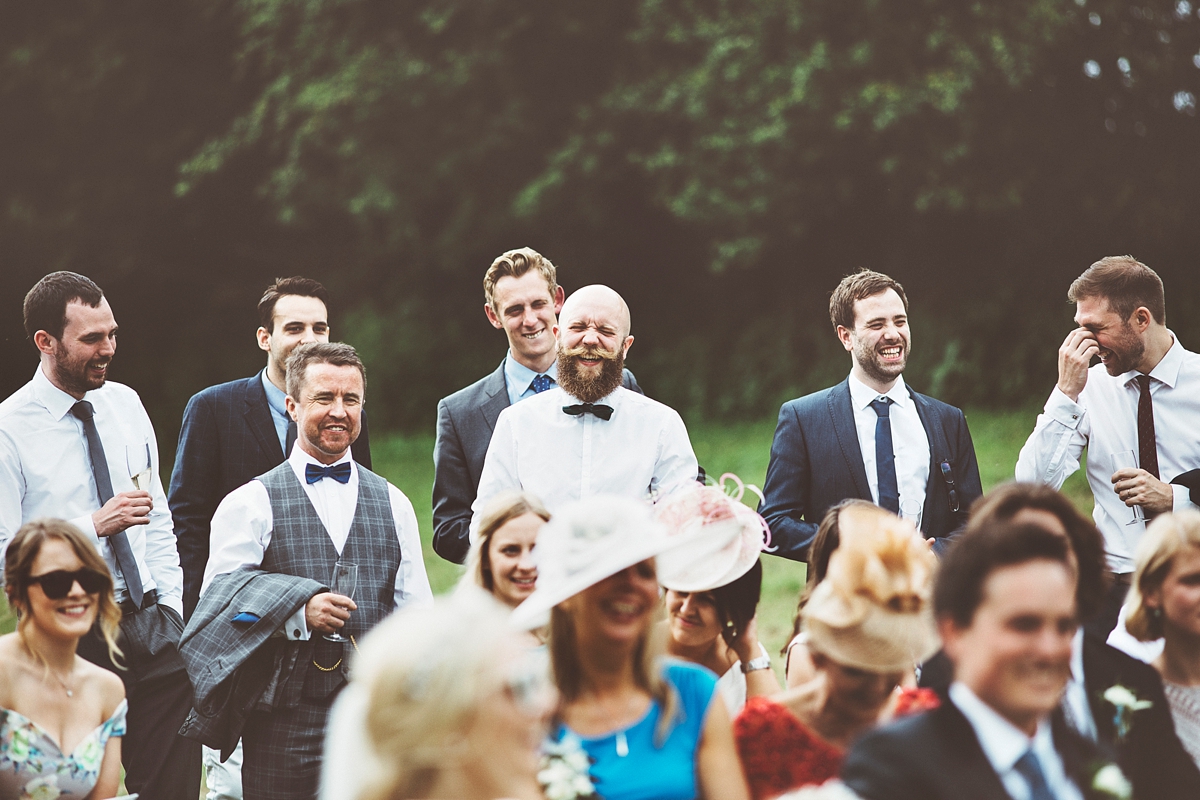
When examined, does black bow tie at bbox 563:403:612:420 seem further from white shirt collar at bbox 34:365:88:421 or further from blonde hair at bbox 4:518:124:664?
white shirt collar at bbox 34:365:88:421

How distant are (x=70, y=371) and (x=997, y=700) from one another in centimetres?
337

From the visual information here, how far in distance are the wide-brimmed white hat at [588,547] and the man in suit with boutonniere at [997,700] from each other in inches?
24.9

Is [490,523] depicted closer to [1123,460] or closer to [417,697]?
[417,697]

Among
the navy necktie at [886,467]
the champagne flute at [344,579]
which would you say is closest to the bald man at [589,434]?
the champagne flute at [344,579]

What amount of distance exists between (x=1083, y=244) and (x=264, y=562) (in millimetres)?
8582

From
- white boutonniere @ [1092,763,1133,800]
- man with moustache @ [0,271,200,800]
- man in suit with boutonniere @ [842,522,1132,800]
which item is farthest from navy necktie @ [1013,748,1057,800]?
man with moustache @ [0,271,200,800]

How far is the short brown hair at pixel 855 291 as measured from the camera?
4480 mm

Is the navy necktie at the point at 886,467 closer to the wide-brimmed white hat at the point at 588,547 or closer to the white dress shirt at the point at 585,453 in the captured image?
the white dress shirt at the point at 585,453

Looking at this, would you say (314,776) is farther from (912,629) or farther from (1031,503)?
(1031,503)

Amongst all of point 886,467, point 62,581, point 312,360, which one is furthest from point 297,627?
point 886,467

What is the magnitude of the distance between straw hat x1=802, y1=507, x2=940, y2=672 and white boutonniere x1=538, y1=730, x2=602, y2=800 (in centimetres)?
52

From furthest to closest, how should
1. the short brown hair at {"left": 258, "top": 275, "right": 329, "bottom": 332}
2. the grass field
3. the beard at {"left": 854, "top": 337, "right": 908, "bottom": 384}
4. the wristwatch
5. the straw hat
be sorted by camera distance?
the grass field, the short brown hair at {"left": 258, "top": 275, "right": 329, "bottom": 332}, the beard at {"left": 854, "top": 337, "right": 908, "bottom": 384}, the wristwatch, the straw hat

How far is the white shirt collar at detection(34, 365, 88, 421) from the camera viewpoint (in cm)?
421

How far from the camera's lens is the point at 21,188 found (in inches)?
447
